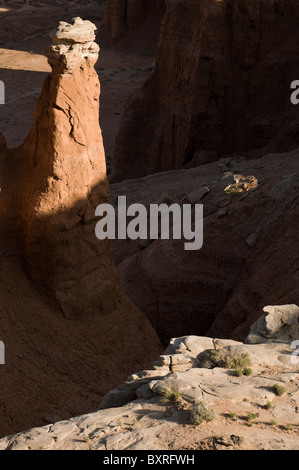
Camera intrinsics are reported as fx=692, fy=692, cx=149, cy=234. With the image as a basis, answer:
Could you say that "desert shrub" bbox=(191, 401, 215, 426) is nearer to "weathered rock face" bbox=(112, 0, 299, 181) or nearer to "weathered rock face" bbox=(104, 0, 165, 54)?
"weathered rock face" bbox=(112, 0, 299, 181)

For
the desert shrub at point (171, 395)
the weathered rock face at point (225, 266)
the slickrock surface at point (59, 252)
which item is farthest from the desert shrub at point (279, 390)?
the weathered rock face at point (225, 266)

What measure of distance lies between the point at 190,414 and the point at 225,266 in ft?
21.8

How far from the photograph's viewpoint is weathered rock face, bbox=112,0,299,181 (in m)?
19.5

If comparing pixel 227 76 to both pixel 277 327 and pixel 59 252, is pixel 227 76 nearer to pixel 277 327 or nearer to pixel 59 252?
pixel 59 252

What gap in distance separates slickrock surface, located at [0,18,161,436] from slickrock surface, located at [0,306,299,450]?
1.88 m

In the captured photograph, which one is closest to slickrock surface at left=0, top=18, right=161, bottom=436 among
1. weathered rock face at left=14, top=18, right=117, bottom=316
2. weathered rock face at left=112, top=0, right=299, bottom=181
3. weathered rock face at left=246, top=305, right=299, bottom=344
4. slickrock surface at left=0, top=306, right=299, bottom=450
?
weathered rock face at left=14, top=18, right=117, bottom=316

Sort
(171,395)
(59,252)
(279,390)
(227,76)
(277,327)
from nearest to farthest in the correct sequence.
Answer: (171,395) < (279,390) < (277,327) < (59,252) < (227,76)

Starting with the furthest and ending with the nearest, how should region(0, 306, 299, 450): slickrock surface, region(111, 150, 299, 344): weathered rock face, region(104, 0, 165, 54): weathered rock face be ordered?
region(104, 0, 165, 54): weathered rock face
region(111, 150, 299, 344): weathered rock face
region(0, 306, 299, 450): slickrock surface

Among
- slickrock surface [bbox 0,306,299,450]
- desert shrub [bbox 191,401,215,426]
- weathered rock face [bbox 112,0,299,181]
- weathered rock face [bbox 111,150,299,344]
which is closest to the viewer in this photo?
slickrock surface [bbox 0,306,299,450]

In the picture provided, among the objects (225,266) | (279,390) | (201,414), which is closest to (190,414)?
(201,414)

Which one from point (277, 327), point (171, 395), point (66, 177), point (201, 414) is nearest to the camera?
point (201, 414)

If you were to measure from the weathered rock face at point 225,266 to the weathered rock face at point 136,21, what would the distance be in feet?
75.5

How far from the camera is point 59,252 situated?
30.9 ft

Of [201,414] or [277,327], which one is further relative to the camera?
[277,327]
